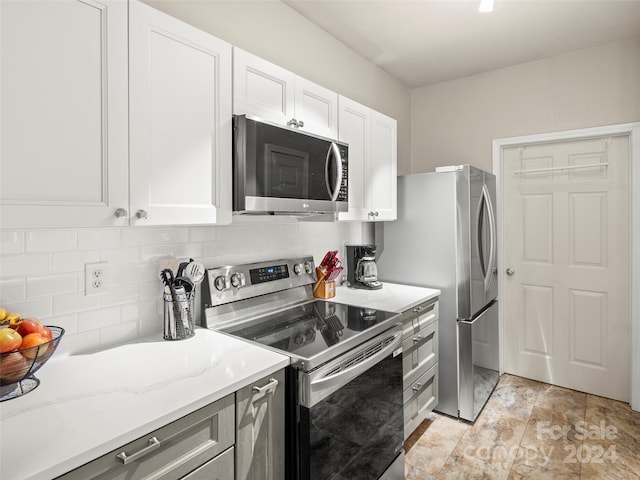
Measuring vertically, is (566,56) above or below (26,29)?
above

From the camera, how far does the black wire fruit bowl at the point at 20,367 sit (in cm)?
104

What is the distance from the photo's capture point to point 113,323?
59.9 inches

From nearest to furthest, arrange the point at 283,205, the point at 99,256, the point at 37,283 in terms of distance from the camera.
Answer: the point at 37,283 < the point at 99,256 < the point at 283,205

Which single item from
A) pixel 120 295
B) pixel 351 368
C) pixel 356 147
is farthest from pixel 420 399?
pixel 120 295

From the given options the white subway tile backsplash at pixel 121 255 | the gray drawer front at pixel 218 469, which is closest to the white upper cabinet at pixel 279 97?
the white subway tile backsplash at pixel 121 255

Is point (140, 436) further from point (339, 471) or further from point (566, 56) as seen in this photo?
point (566, 56)

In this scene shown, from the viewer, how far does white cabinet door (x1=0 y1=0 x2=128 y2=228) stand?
0.98m

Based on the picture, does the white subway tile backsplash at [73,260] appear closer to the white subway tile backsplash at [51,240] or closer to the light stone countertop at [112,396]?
the white subway tile backsplash at [51,240]

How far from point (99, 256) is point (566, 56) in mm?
3582

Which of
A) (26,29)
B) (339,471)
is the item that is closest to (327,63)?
(26,29)

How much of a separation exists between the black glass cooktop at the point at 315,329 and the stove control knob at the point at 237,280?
194 mm

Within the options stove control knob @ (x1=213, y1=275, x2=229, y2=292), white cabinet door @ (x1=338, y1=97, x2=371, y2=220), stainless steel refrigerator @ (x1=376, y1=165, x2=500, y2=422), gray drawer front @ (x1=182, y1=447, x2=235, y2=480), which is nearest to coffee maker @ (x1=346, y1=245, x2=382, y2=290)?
stainless steel refrigerator @ (x1=376, y1=165, x2=500, y2=422)

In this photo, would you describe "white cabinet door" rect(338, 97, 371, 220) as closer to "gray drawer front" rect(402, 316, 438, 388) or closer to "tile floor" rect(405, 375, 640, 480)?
"gray drawer front" rect(402, 316, 438, 388)

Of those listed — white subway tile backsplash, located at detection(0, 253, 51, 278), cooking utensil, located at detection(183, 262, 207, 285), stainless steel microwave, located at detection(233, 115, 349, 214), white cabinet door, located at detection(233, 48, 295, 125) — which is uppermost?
white cabinet door, located at detection(233, 48, 295, 125)
